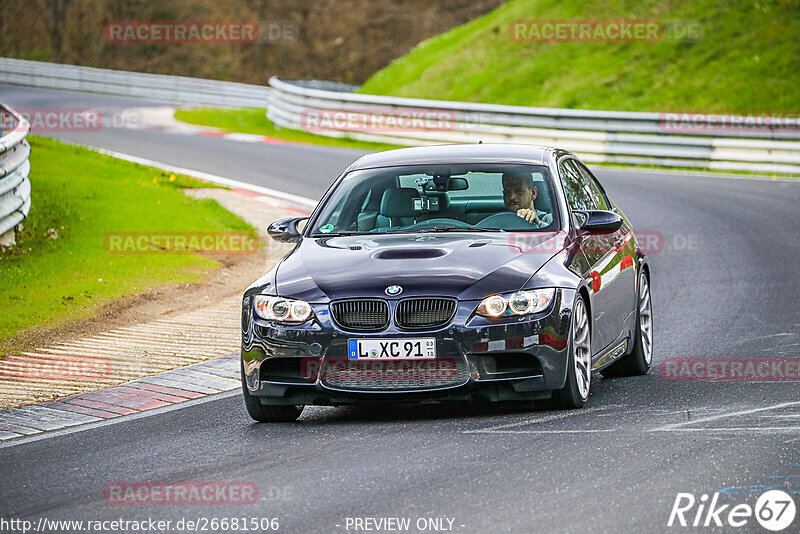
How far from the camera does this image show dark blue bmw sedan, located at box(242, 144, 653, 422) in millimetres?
7641

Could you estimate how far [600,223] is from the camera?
8672 millimetres

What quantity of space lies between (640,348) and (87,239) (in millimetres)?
7739

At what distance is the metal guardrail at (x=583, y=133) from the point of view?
80.1ft

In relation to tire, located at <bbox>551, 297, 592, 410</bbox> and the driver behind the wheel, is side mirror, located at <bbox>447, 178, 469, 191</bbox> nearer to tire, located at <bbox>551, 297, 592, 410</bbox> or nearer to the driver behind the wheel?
the driver behind the wheel

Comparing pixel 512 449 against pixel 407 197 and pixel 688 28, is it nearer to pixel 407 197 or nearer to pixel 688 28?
pixel 407 197

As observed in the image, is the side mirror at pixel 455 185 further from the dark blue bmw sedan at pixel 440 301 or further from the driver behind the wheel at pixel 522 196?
the driver behind the wheel at pixel 522 196

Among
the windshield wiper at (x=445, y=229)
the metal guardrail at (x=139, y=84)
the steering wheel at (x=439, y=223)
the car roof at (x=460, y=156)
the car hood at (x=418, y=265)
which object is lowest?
the car hood at (x=418, y=265)

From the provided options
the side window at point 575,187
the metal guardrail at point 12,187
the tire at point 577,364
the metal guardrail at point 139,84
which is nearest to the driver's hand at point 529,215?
the side window at point 575,187

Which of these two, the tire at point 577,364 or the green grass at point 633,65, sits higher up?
the green grass at point 633,65

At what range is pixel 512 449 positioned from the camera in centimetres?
704

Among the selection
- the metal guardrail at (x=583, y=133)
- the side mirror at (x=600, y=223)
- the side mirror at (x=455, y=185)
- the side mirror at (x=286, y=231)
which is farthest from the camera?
the metal guardrail at (x=583, y=133)

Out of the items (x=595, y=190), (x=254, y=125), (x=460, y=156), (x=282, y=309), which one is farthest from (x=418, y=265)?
(x=254, y=125)

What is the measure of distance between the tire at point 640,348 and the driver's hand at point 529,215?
1.35 m

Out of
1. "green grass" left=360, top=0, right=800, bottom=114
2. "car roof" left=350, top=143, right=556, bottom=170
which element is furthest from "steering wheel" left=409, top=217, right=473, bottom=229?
"green grass" left=360, top=0, right=800, bottom=114
